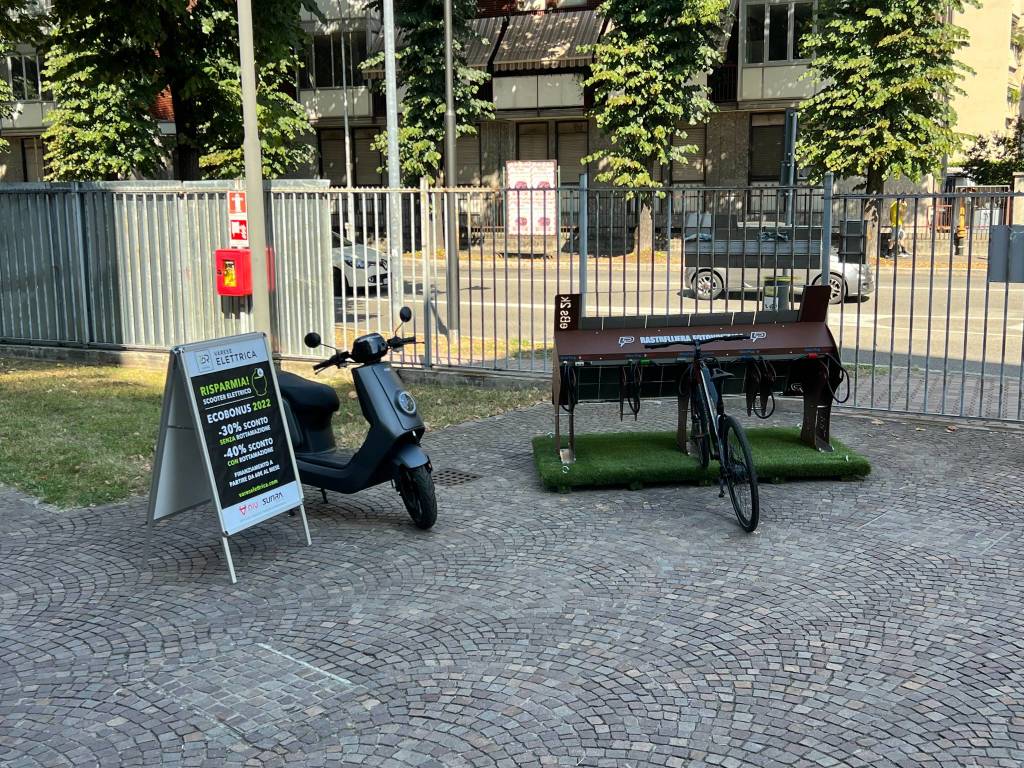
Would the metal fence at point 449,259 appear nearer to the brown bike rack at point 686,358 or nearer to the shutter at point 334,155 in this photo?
the brown bike rack at point 686,358

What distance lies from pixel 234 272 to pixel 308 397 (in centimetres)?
593

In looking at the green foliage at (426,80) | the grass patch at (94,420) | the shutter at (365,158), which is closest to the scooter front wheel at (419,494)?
the grass patch at (94,420)

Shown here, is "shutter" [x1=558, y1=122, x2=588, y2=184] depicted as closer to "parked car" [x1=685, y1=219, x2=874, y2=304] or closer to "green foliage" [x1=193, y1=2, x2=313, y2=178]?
"green foliage" [x1=193, y1=2, x2=313, y2=178]

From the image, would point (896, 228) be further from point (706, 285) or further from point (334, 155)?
point (334, 155)

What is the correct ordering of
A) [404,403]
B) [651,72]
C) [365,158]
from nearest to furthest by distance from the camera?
[404,403]
[651,72]
[365,158]

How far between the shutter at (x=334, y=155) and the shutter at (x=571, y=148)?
926cm

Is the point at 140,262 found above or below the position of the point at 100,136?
below

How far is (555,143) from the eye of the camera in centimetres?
3822

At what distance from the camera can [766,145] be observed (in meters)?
35.7

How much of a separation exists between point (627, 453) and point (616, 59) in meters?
24.8

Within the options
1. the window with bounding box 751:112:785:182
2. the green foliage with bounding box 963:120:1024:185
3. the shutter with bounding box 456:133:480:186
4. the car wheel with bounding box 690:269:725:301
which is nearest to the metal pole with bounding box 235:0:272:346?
the car wheel with bounding box 690:269:725:301

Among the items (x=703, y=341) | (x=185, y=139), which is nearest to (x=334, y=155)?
(x=185, y=139)

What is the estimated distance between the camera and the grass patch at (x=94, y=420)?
8.09 metres

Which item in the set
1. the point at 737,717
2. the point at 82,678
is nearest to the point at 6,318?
the point at 82,678
